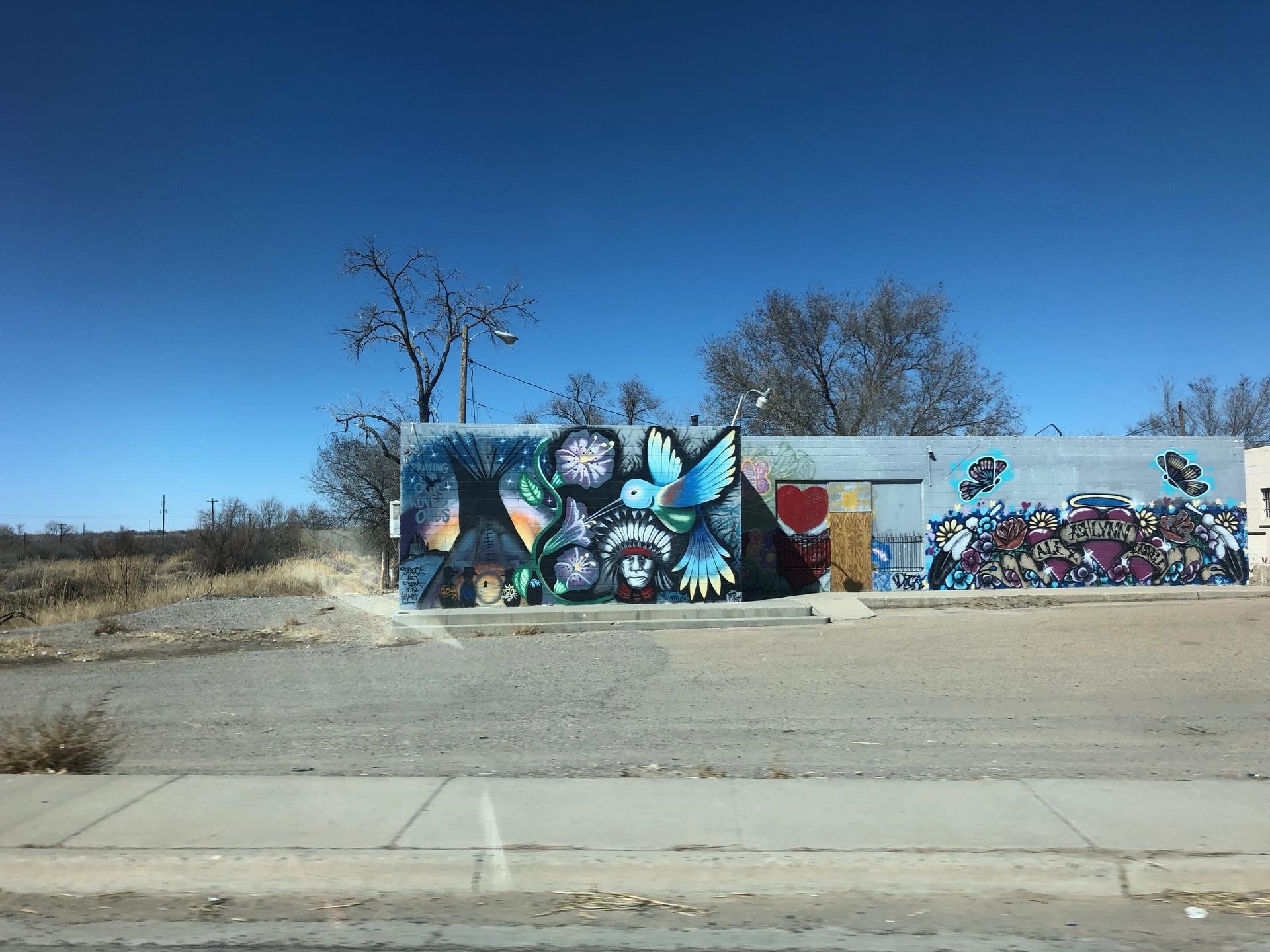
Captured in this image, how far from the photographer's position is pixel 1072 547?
23719 millimetres

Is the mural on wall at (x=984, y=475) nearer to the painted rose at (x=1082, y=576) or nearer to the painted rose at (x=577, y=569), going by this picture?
the painted rose at (x=1082, y=576)

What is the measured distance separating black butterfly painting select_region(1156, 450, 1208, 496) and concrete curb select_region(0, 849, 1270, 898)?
74.6 ft

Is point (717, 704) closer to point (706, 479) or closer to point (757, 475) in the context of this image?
point (706, 479)

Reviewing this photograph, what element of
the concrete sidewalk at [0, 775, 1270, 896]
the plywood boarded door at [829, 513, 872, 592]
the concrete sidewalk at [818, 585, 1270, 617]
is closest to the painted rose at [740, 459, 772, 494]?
the plywood boarded door at [829, 513, 872, 592]

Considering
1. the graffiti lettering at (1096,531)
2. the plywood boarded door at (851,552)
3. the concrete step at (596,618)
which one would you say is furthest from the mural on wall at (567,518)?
the graffiti lettering at (1096,531)

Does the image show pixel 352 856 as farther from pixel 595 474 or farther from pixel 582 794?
pixel 595 474

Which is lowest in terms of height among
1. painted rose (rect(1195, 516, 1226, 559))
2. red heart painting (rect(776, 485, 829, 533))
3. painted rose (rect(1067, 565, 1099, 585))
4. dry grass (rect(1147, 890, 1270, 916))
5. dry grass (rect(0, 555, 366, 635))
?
dry grass (rect(1147, 890, 1270, 916))

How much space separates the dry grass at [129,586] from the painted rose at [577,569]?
9.80 m

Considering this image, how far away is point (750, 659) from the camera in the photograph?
42.8ft

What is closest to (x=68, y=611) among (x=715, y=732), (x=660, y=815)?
(x=715, y=732)

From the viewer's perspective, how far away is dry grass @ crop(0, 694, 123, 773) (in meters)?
6.75

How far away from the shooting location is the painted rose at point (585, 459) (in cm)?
1988

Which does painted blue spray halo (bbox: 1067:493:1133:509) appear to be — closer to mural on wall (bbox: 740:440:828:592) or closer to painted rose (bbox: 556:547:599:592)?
mural on wall (bbox: 740:440:828:592)

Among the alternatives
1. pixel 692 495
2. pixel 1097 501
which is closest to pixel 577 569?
pixel 692 495
